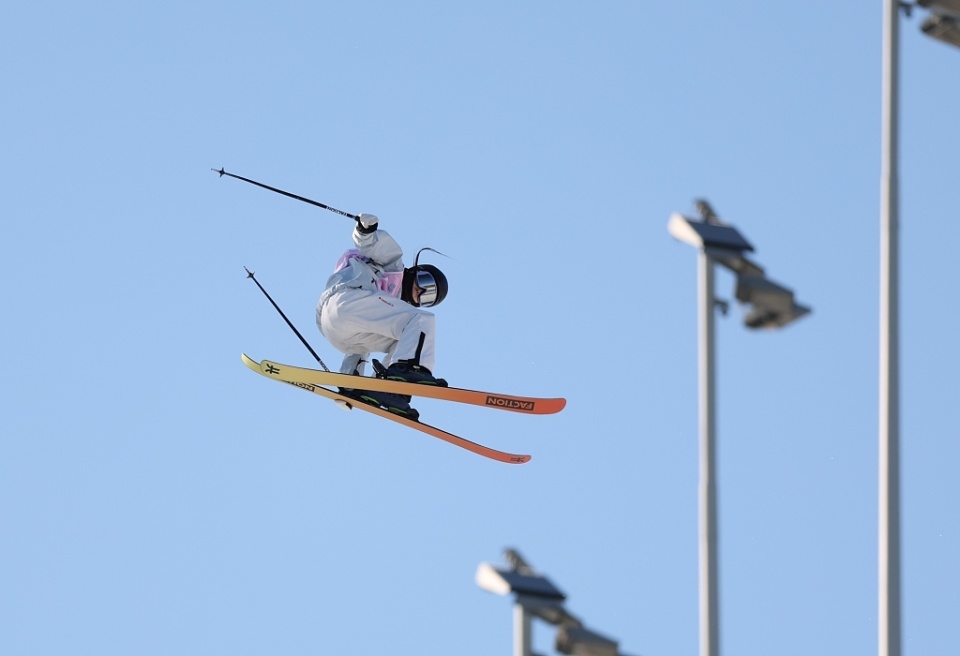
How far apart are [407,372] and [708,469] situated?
11158 millimetres

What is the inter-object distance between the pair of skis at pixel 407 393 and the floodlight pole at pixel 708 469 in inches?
435

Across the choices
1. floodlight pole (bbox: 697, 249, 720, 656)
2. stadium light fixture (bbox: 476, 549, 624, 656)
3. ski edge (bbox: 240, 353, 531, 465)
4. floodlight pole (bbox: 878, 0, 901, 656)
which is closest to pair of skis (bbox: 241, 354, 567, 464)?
ski edge (bbox: 240, 353, 531, 465)

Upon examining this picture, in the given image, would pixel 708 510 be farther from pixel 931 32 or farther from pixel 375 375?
pixel 375 375

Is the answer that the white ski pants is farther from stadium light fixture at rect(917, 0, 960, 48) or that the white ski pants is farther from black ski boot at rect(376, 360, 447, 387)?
stadium light fixture at rect(917, 0, 960, 48)

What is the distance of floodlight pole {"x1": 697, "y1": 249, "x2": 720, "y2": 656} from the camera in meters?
13.8

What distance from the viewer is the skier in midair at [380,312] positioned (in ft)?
80.7

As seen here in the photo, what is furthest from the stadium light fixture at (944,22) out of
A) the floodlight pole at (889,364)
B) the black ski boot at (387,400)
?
the black ski boot at (387,400)

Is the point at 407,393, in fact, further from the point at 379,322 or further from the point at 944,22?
the point at 944,22

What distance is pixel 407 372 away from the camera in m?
24.9

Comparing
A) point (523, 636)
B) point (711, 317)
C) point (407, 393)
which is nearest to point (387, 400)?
point (407, 393)

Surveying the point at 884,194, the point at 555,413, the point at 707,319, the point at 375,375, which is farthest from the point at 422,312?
the point at 707,319

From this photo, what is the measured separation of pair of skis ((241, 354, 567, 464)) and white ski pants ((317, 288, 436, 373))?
0.33 m

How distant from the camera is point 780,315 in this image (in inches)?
547

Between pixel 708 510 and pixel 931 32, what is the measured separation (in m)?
4.18
